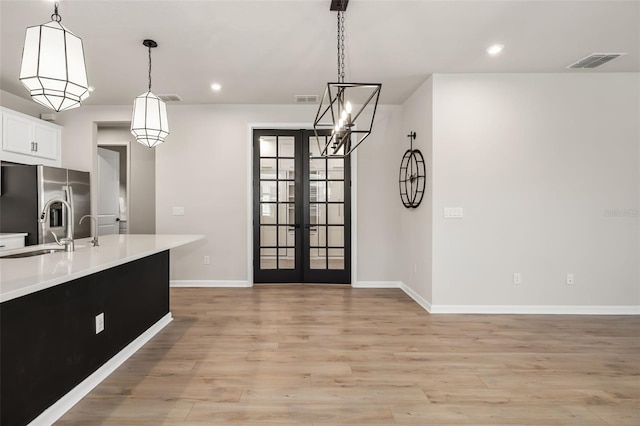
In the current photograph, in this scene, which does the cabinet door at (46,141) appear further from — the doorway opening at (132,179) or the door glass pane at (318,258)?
the door glass pane at (318,258)

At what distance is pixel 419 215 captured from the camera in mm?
4613

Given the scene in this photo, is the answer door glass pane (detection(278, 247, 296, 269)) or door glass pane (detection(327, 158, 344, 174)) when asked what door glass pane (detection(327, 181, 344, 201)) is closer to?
door glass pane (detection(327, 158, 344, 174))

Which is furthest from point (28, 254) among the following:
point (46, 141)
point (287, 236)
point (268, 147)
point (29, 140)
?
point (268, 147)

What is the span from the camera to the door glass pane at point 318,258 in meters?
5.64

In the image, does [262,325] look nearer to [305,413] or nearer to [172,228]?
[305,413]

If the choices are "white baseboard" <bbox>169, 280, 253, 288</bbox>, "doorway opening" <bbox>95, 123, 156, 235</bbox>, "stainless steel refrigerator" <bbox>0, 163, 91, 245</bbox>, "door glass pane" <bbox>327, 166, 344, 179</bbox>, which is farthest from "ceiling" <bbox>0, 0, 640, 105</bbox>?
"white baseboard" <bbox>169, 280, 253, 288</bbox>

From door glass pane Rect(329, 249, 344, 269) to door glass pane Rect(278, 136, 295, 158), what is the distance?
1.65m

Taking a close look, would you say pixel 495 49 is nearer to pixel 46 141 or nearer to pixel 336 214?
pixel 336 214

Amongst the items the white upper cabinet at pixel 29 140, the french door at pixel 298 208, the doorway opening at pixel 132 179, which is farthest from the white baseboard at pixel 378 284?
the white upper cabinet at pixel 29 140

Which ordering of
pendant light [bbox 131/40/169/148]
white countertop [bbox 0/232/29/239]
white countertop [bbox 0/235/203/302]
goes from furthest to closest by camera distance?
white countertop [bbox 0/232/29/239] → pendant light [bbox 131/40/169/148] → white countertop [bbox 0/235/203/302]

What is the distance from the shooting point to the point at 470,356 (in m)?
2.94

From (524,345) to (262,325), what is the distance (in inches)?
97.0

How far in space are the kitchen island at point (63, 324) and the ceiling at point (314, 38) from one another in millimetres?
1852

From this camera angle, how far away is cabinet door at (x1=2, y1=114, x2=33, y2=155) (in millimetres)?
4270
